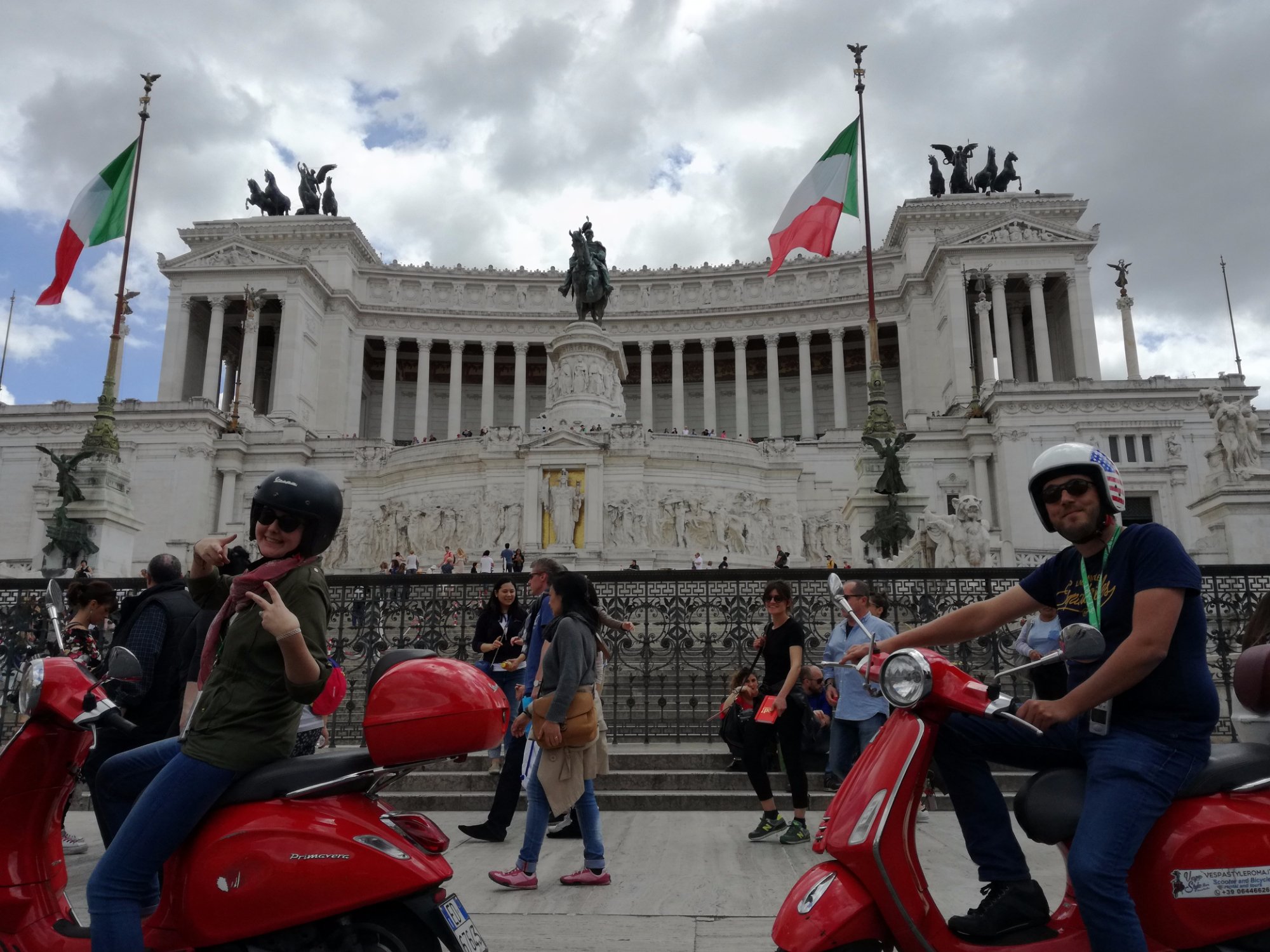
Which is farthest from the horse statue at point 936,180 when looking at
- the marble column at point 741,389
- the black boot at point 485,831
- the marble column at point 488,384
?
the black boot at point 485,831

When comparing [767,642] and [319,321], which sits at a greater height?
[319,321]

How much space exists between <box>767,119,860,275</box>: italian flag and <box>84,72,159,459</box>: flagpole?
1838 centimetres

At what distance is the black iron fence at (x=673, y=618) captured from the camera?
36.4ft

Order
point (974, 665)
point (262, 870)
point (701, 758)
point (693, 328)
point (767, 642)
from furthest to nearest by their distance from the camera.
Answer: point (693, 328) → point (974, 665) → point (701, 758) → point (767, 642) → point (262, 870)

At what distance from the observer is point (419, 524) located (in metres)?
33.7

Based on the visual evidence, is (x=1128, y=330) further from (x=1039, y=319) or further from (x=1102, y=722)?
(x=1102, y=722)

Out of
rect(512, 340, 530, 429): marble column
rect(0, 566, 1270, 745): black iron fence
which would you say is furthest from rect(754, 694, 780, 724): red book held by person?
rect(512, 340, 530, 429): marble column

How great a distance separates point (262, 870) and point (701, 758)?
24.2ft

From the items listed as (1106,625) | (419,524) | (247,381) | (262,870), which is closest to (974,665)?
(1106,625)

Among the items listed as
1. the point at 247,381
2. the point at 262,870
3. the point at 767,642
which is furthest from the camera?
the point at 247,381

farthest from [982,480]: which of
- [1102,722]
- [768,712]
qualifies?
[1102,722]

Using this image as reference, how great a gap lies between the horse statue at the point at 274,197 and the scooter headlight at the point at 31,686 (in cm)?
7335

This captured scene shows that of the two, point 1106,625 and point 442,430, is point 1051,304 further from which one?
point 1106,625

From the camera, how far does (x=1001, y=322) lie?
5900cm
